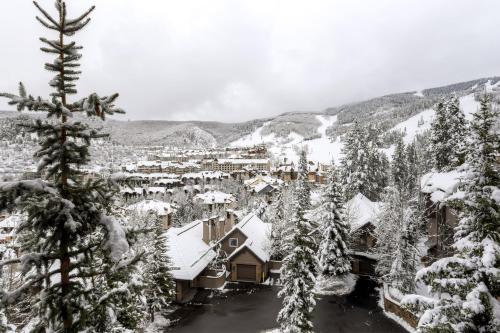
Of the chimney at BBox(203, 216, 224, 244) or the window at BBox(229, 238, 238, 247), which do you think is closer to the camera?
the window at BBox(229, 238, 238, 247)

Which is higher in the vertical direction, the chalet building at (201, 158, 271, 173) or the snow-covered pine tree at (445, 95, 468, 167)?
the snow-covered pine tree at (445, 95, 468, 167)

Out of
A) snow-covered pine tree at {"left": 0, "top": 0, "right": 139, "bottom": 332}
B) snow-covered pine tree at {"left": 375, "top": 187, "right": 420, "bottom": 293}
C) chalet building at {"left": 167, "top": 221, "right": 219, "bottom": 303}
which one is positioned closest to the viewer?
snow-covered pine tree at {"left": 0, "top": 0, "right": 139, "bottom": 332}

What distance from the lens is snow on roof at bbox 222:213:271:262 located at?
3403 cm

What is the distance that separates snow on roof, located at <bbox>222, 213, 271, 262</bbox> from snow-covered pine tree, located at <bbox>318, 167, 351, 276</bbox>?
6589mm

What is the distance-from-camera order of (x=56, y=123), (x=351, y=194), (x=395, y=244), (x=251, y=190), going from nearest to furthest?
1. (x=56, y=123)
2. (x=395, y=244)
3. (x=351, y=194)
4. (x=251, y=190)

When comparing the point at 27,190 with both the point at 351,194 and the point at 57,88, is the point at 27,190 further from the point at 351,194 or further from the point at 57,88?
the point at 351,194

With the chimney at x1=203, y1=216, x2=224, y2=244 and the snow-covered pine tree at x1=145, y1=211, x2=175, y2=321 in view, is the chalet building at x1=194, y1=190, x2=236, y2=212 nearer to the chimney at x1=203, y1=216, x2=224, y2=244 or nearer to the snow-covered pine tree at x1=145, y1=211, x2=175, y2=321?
the chimney at x1=203, y1=216, x2=224, y2=244

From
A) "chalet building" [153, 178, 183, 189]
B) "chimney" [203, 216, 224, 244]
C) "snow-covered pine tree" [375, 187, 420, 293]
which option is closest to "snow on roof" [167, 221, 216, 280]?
"chimney" [203, 216, 224, 244]

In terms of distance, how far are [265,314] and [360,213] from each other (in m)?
19.8

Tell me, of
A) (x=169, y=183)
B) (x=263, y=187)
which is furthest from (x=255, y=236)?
(x=169, y=183)

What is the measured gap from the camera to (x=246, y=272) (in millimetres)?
34062

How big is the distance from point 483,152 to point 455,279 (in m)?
4.15

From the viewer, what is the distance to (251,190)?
10012 cm

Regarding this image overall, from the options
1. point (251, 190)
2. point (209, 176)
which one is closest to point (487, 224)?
point (251, 190)
